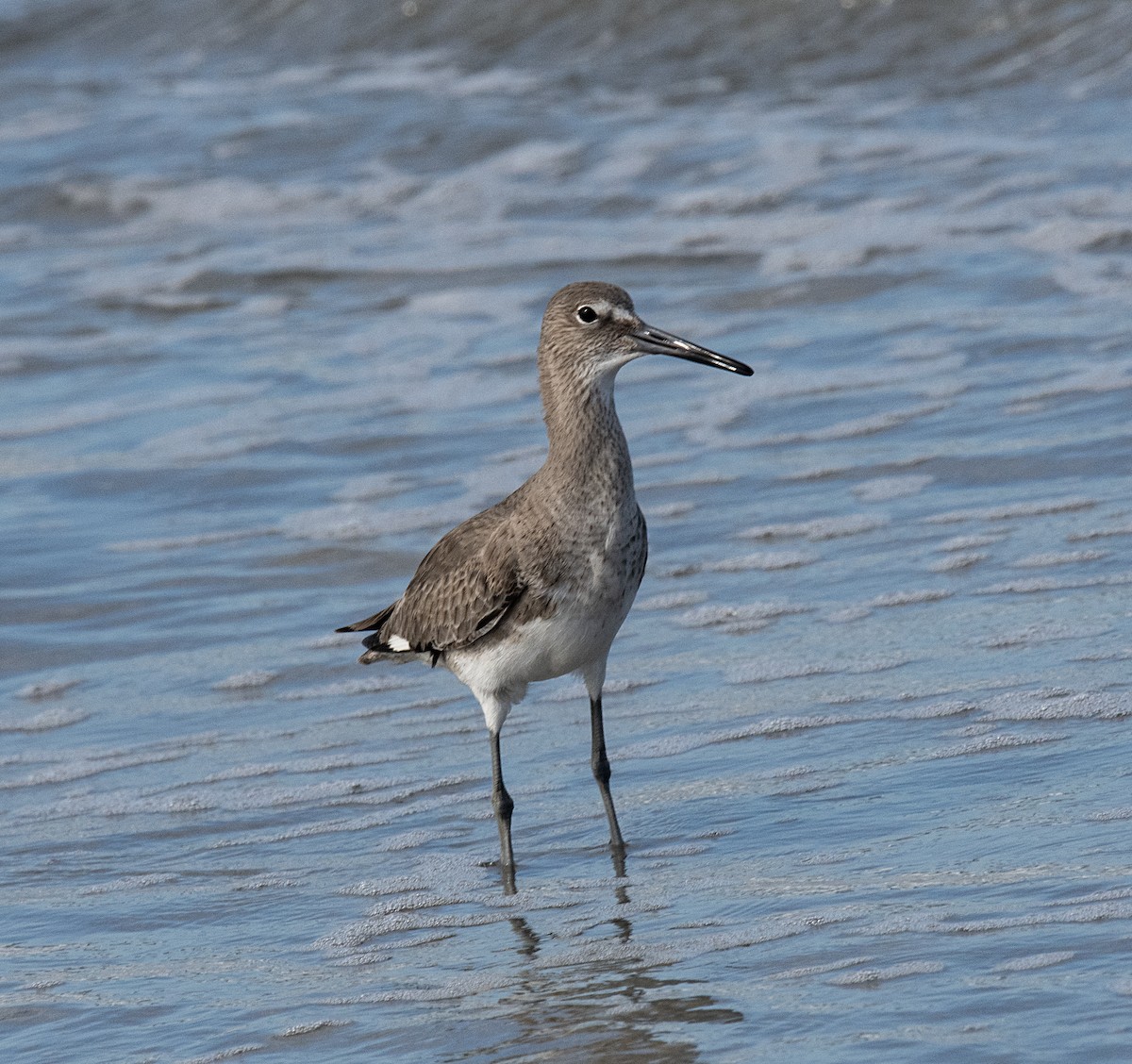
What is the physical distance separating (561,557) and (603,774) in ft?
1.93

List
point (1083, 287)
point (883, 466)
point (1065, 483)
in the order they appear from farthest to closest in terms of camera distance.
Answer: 1. point (1083, 287)
2. point (883, 466)
3. point (1065, 483)

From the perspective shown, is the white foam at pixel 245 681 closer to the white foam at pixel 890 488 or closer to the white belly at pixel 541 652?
the white belly at pixel 541 652

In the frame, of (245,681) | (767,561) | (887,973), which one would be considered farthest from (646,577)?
(887,973)

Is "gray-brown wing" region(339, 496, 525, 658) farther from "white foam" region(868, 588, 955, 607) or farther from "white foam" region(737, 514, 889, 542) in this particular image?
"white foam" region(737, 514, 889, 542)

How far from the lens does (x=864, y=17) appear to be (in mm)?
16312

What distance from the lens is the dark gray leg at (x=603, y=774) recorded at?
202 inches

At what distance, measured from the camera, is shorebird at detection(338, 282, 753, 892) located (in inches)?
204

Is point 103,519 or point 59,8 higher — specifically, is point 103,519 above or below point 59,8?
below

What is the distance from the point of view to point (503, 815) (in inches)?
205

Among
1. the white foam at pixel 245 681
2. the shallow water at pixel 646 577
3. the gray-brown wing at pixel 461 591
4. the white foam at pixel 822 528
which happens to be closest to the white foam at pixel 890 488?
the shallow water at pixel 646 577

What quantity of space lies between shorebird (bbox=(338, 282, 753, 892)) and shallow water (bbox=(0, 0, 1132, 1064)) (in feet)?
1.33

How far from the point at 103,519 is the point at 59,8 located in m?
15.0

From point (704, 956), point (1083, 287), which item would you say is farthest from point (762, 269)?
point (704, 956)

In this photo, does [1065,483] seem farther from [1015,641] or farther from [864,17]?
[864,17]
